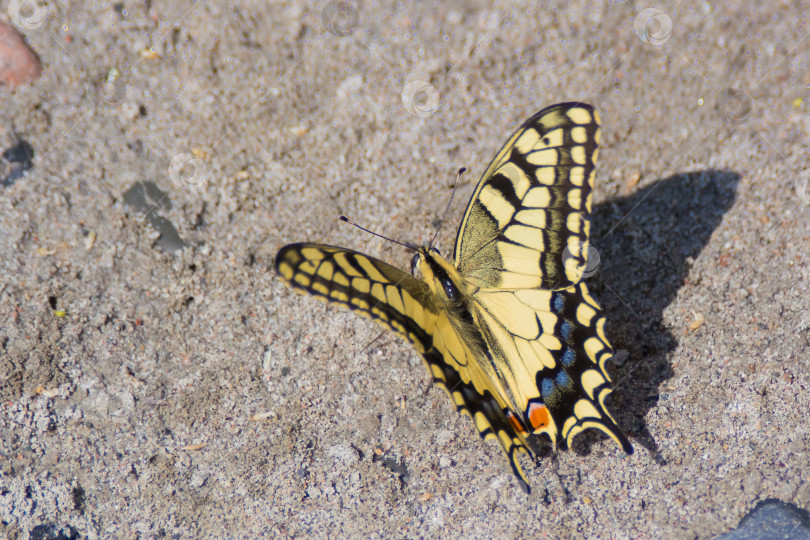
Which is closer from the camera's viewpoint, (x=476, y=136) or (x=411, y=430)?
(x=411, y=430)

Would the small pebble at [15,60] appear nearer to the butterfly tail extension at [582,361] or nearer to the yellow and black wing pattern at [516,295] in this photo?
the yellow and black wing pattern at [516,295]

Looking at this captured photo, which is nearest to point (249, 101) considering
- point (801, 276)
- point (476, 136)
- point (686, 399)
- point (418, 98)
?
point (418, 98)

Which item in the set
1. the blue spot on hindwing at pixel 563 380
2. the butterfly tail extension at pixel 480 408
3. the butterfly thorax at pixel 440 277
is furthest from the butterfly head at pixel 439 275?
the blue spot on hindwing at pixel 563 380

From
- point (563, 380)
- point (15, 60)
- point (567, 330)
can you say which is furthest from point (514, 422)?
point (15, 60)

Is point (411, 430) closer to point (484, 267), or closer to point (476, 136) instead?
point (484, 267)

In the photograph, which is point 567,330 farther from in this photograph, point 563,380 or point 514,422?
point 514,422

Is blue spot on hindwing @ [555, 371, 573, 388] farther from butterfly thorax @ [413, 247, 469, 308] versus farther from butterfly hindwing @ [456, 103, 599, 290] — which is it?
butterfly thorax @ [413, 247, 469, 308]

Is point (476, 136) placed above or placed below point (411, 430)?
above
